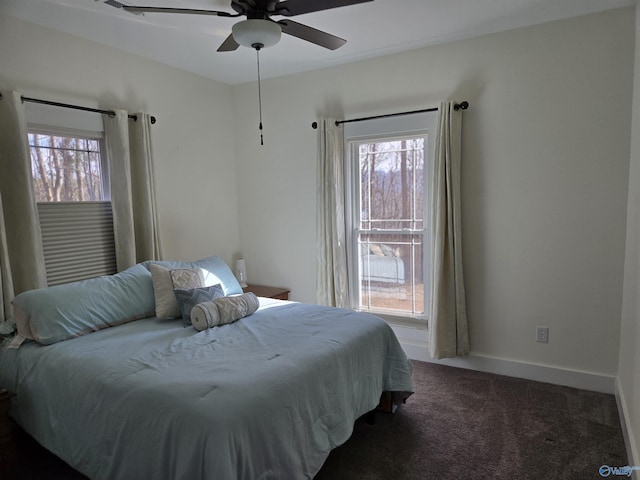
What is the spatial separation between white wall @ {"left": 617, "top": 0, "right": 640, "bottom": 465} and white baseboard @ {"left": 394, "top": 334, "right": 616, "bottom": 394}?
0.15 m

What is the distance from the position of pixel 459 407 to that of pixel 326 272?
1607 millimetres

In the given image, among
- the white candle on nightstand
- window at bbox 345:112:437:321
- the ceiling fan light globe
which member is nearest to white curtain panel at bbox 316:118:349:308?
window at bbox 345:112:437:321

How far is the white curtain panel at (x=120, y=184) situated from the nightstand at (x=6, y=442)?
1321 mm

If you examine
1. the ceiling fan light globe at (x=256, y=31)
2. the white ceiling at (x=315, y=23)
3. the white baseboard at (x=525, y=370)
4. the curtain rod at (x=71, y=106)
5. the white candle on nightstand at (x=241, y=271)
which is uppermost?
the white ceiling at (x=315, y=23)

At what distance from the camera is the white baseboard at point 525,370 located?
288 cm

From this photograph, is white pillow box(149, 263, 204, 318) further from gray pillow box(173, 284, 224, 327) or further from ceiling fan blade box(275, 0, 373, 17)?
ceiling fan blade box(275, 0, 373, 17)

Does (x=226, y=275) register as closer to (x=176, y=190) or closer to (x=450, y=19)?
(x=176, y=190)

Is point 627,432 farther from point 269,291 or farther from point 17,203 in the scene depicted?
point 17,203

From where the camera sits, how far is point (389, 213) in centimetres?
364

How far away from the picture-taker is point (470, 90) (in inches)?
125

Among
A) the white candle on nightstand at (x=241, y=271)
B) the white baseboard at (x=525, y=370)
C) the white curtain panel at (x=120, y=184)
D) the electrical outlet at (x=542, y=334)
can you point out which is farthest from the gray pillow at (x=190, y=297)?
the electrical outlet at (x=542, y=334)

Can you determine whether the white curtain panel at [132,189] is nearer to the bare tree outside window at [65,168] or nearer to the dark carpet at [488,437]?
the bare tree outside window at [65,168]

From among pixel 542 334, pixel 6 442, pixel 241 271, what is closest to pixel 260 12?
pixel 6 442

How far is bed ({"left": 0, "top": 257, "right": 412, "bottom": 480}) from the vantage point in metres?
1.52
